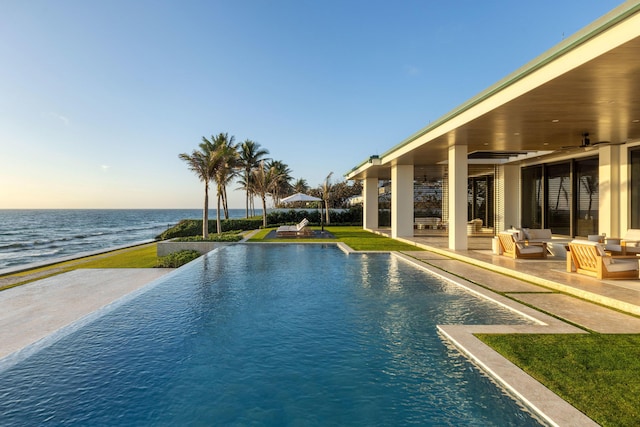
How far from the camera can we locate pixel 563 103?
737 cm

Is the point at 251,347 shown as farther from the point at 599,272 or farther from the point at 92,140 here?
the point at 92,140

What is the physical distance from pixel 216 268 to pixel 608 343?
30.0 feet

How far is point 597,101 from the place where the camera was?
724cm

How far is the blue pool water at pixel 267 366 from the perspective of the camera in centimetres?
308

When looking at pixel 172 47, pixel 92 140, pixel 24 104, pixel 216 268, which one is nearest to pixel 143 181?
pixel 92 140

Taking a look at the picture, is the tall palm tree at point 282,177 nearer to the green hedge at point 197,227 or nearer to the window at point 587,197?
the green hedge at point 197,227

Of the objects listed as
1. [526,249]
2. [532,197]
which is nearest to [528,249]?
[526,249]

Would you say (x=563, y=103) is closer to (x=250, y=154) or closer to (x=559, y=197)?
(x=559, y=197)

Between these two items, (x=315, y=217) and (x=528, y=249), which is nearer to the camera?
(x=528, y=249)

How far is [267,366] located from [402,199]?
1464 cm

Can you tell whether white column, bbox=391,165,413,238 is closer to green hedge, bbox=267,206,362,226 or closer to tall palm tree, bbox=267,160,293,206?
green hedge, bbox=267,206,362,226

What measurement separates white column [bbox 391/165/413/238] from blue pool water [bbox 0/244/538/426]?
10510 mm

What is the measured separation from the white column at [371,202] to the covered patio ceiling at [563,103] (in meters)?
9.24

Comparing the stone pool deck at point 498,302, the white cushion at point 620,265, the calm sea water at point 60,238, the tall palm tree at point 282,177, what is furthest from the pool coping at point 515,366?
the tall palm tree at point 282,177
